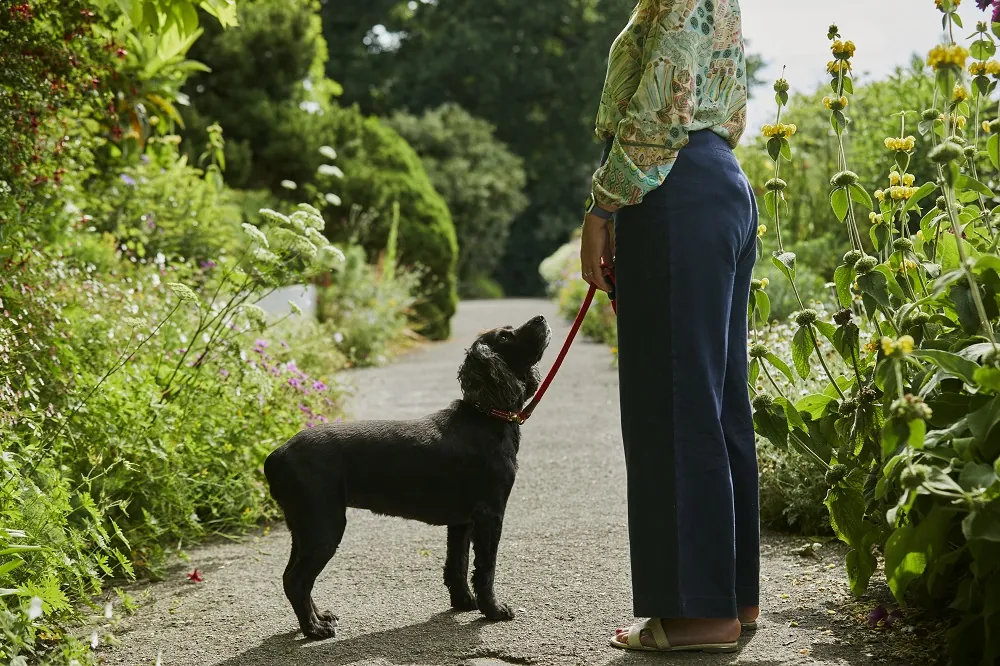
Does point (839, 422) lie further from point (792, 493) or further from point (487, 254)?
point (487, 254)

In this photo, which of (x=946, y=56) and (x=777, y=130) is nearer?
(x=946, y=56)

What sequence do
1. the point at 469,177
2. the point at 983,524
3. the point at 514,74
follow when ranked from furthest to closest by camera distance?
the point at 514,74 < the point at 469,177 < the point at 983,524

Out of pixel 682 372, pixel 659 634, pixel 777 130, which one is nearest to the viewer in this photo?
pixel 682 372

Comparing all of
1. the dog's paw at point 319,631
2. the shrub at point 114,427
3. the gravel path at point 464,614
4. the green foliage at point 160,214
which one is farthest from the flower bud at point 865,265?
the green foliage at point 160,214

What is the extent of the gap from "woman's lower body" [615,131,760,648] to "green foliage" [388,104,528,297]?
24.0 m

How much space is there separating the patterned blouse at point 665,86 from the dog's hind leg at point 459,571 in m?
1.27

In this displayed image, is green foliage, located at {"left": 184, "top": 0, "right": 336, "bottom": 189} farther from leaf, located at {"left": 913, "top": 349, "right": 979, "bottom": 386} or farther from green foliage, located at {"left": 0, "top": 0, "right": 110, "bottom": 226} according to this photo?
leaf, located at {"left": 913, "top": 349, "right": 979, "bottom": 386}

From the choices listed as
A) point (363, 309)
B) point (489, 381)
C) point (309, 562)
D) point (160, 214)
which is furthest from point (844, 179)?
point (363, 309)

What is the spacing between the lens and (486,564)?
3102mm

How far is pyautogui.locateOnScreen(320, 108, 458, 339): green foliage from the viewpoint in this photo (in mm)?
12203

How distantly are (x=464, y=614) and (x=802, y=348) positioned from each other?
137 centimetres

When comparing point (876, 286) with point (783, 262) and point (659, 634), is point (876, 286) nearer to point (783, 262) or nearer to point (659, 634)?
point (783, 262)

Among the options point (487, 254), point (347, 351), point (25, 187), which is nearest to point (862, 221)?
point (347, 351)

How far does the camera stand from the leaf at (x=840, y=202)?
2957 millimetres
